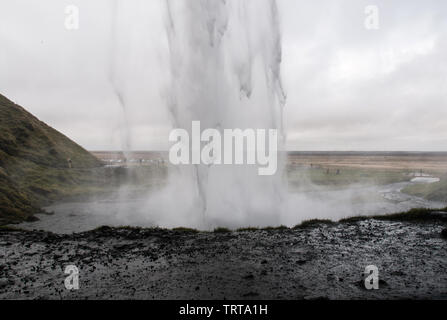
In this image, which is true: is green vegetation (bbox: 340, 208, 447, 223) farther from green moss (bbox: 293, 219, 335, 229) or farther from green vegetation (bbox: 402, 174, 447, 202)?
green vegetation (bbox: 402, 174, 447, 202)

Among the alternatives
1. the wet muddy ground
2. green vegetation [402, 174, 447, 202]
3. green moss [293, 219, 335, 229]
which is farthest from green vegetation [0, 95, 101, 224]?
green vegetation [402, 174, 447, 202]

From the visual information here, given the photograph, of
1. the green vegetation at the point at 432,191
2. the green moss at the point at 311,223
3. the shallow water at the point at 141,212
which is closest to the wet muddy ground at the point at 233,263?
the green moss at the point at 311,223

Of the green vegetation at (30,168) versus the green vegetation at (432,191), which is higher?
the green vegetation at (30,168)

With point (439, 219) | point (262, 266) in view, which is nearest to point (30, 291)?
point (262, 266)

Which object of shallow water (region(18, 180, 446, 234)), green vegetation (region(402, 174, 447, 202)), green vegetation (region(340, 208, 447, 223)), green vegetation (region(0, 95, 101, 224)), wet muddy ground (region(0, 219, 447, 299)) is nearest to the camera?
wet muddy ground (region(0, 219, 447, 299))

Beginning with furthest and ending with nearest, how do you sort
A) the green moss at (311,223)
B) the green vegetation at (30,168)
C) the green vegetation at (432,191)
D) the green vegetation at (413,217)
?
the green vegetation at (432,191)
the green vegetation at (30,168)
the green vegetation at (413,217)
the green moss at (311,223)

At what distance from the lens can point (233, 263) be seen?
12891 millimetres

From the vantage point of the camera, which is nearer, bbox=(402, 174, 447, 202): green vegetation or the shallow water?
the shallow water

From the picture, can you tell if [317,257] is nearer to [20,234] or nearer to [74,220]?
[20,234]

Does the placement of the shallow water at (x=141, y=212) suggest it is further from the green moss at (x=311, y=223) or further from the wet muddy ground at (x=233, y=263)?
the wet muddy ground at (x=233, y=263)

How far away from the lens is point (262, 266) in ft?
40.7

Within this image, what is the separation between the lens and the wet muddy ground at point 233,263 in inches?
393

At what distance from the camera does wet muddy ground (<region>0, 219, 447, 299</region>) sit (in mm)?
9992
